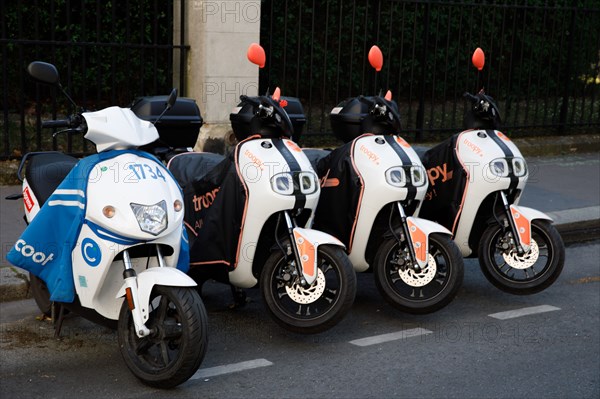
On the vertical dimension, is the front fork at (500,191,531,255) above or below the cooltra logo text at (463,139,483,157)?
below

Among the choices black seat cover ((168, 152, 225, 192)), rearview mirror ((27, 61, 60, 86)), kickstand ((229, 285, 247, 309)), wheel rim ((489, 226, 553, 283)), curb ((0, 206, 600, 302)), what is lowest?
curb ((0, 206, 600, 302))

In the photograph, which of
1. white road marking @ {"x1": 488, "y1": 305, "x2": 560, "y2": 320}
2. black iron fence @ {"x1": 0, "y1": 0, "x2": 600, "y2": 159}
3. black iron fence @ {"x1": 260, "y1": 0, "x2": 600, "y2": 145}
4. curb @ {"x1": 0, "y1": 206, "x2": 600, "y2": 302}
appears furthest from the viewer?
black iron fence @ {"x1": 260, "y1": 0, "x2": 600, "y2": 145}

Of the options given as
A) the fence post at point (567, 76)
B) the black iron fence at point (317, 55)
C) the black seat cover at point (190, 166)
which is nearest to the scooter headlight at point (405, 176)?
the black seat cover at point (190, 166)

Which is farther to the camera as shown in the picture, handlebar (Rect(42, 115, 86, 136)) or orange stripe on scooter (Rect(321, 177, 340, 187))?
orange stripe on scooter (Rect(321, 177, 340, 187))

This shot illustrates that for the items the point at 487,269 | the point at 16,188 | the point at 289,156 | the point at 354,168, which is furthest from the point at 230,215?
the point at 16,188

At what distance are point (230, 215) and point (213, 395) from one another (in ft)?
4.01

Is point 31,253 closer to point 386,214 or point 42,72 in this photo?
point 42,72

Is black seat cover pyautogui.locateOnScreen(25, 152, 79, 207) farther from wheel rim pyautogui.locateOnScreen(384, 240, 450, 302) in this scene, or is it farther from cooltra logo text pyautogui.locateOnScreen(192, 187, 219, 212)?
wheel rim pyautogui.locateOnScreen(384, 240, 450, 302)

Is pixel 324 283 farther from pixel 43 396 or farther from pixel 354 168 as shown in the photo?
pixel 43 396

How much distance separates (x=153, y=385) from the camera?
4.32 meters

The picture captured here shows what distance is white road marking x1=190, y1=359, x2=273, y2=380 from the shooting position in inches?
181

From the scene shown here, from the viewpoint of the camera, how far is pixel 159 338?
429 centimetres

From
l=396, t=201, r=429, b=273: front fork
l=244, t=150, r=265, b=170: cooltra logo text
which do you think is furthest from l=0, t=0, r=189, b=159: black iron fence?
l=396, t=201, r=429, b=273: front fork

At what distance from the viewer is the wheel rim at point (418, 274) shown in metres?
5.37
